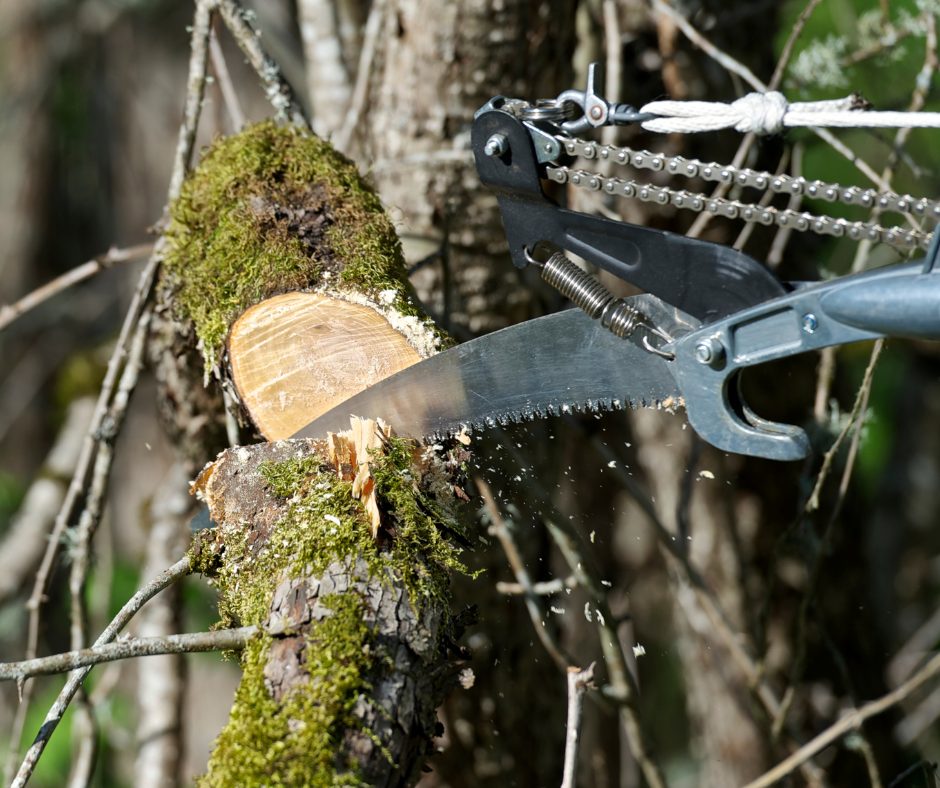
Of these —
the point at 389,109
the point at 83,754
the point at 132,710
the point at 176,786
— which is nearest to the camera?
the point at 83,754

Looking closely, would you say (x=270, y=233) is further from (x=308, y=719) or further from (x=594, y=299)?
(x=308, y=719)

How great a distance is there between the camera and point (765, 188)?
4.15ft

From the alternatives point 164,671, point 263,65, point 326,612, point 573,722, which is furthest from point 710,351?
point 164,671

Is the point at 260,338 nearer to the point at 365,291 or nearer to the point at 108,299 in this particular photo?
the point at 365,291

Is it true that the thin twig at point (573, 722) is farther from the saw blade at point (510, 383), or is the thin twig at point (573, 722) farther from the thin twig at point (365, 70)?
the thin twig at point (365, 70)

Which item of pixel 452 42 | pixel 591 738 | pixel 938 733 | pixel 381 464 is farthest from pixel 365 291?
pixel 938 733

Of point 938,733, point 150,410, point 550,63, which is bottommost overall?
point 938,733

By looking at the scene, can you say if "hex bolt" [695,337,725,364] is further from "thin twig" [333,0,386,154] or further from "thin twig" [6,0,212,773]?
"thin twig" [333,0,386,154]

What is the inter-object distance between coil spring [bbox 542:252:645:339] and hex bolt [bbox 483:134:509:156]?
215 millimetres

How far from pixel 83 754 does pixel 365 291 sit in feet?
5.08

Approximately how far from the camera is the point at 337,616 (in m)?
1.14

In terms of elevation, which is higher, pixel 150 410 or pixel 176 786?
pixel 150 410

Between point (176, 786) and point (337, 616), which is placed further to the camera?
point (176, 786)

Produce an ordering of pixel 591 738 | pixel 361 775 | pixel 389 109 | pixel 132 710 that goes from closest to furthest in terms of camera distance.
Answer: pixel 361 775 → pixel 389 109 → pixel 591 738 → pixel 132 710
